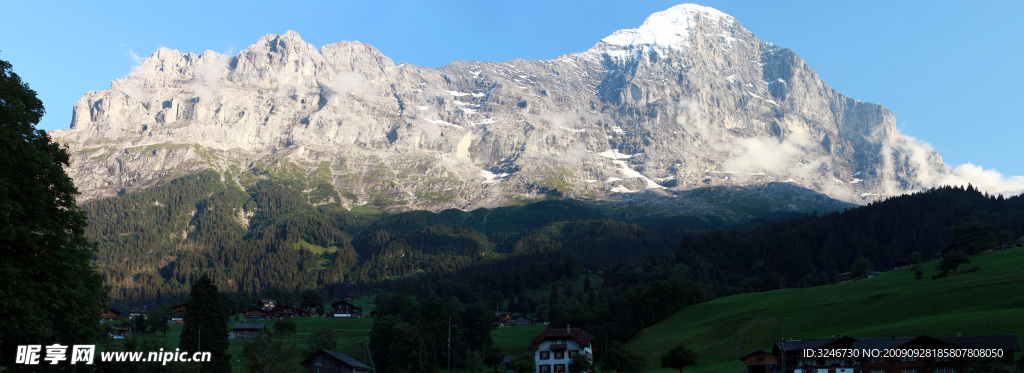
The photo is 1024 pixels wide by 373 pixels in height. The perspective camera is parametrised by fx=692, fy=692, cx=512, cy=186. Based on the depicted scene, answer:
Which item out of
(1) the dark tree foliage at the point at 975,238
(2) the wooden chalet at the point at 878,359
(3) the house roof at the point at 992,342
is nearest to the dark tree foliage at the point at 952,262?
(1) the dark tree foliage at the point at 975,238

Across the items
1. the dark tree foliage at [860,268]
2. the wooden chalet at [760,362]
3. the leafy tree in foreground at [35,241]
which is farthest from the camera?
the dark tree foliage at [860,268]

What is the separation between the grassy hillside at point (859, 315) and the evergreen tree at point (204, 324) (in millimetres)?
58922

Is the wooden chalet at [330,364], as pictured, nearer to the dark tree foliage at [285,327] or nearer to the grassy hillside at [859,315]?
the grassy hillside at [859,315]

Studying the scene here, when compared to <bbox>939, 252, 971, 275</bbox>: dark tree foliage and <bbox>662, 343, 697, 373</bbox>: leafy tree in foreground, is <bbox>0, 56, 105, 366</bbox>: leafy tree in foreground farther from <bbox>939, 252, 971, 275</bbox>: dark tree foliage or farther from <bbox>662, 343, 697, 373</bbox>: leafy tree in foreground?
<bbox>939, 252, 971, 275</bbox>: dark tree foliage

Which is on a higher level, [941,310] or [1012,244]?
[1012,244]

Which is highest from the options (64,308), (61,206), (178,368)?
(61,206)

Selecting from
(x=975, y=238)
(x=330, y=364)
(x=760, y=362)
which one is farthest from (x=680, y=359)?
(x=975, y=238)

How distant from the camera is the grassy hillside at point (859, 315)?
285 feet

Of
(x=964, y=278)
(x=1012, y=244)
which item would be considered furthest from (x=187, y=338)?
(x=1012, y=244)

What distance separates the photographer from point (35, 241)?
29016mm

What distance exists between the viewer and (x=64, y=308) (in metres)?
29.8

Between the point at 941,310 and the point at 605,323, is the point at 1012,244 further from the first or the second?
the point at 605,323

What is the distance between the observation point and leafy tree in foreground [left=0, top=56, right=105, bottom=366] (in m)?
27.4

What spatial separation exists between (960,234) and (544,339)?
124 metres
